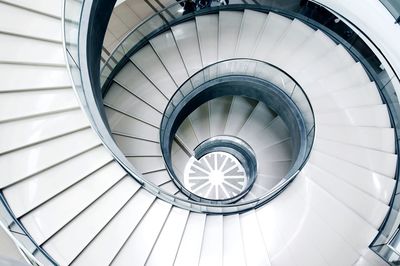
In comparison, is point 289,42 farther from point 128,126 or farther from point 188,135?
point 128,126

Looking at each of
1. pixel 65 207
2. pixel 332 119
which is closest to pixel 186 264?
pixel 65 207

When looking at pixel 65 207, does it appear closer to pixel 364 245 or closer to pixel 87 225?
pixel 87 225

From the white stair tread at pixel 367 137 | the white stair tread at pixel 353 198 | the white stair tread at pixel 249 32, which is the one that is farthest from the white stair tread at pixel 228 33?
the white stair tread at pixel 353 198

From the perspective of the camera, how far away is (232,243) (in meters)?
5.08

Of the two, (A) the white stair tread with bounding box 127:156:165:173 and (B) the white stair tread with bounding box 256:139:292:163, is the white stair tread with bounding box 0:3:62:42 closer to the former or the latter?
(A) the white stair tread with bounding box 127:156:165:173

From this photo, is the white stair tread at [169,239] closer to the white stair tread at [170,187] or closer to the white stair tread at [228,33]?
the white stair tread at [170,187]

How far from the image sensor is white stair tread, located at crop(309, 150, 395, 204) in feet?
18.5

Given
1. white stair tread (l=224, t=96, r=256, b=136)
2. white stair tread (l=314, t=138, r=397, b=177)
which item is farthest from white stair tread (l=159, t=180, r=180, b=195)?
white stair tread (l=314, t=138, r=397, b=177)

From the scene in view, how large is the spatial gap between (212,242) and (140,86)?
4086mm

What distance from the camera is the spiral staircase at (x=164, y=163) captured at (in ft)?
13.3

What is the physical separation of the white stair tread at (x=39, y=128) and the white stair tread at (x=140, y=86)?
2762mm

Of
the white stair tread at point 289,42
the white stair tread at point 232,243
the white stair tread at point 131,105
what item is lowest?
the white stair tread at point 232,243

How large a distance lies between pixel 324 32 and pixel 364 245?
4965mm

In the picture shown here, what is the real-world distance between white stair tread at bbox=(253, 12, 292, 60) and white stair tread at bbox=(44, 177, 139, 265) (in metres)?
4.66
